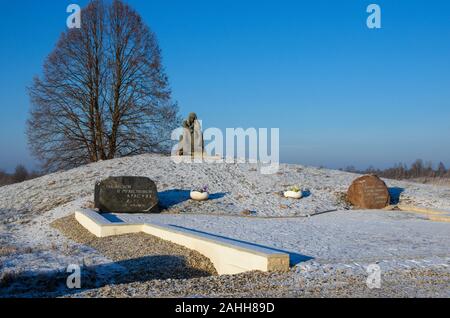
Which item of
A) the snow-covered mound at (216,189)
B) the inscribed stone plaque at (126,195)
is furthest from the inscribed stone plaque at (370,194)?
the inscribed stone plaque at (126,195)

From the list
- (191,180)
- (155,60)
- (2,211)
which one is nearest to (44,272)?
(2,211)

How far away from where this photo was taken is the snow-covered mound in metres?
15.6

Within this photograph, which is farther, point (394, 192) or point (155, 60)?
point (155, 60)

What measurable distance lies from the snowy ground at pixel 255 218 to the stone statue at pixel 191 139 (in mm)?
945

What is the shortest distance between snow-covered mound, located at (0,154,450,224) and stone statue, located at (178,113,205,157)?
35.5 inches

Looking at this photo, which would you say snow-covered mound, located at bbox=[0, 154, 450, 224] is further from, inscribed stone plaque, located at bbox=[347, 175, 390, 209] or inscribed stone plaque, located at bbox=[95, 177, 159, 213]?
inscribed stone plaque, located at bbox=[95, 177, 159, 213]

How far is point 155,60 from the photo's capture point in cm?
2691

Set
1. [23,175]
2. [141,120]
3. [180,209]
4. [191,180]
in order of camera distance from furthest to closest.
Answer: [23,175], [141,120], [191,180], [180,209]

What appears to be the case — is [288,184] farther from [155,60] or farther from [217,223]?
[155,60]

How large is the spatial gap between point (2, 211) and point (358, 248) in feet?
40.6

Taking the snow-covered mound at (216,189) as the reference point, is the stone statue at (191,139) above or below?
above

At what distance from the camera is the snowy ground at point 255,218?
787cm

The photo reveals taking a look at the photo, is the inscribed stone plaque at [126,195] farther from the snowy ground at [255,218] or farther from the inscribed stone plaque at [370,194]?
the inscribed stone plaque at [370,194]
